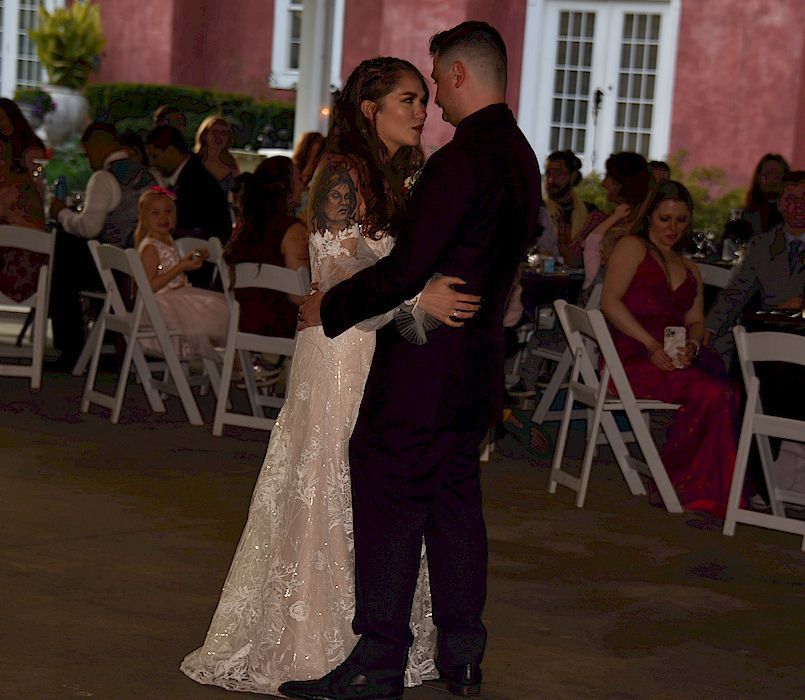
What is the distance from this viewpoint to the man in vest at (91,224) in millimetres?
8844

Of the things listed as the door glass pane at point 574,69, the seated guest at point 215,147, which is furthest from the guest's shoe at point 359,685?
the door glass pane at point 574,69

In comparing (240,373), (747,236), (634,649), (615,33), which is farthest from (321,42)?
(634,649)

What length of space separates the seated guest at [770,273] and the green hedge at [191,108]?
13.7 meters

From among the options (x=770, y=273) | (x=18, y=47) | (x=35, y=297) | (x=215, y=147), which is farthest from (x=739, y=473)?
(x=18, y=47)

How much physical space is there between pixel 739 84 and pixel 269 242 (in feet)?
35.1

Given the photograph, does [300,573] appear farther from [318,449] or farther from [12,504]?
[12,504]

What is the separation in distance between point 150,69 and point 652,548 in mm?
17243

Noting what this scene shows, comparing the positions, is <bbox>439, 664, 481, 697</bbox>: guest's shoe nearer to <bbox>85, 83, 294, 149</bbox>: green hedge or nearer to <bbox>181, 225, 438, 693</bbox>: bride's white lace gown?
<bbox>181, 225, 438, 693</bbox>: bride's white lace gown

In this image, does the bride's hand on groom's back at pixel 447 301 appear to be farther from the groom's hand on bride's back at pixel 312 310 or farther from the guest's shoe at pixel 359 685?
the guest's shoe at pixel 359 685

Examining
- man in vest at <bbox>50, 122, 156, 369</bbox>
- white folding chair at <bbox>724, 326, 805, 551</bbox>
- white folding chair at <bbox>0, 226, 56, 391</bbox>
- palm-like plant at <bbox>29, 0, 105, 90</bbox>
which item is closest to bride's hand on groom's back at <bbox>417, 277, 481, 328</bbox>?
white folding chair at <bbox>724, 326, 805, 551</bbox>

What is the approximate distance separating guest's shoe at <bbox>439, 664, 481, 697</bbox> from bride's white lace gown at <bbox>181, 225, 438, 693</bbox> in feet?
0.32

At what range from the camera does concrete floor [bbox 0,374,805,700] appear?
4.23 meters

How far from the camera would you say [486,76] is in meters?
3.69

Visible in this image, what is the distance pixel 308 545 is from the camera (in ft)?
13.0
